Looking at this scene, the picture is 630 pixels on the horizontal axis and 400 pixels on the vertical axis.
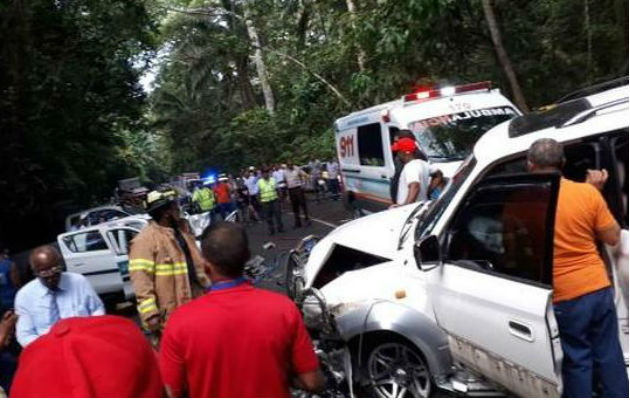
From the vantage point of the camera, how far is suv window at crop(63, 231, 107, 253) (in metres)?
11.0

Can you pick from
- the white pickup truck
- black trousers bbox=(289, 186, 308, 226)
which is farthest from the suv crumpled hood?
black trousers bbox=(289, 186, 308, 226)

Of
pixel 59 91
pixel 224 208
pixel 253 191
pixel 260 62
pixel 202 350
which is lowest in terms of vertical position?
pixel 224 208

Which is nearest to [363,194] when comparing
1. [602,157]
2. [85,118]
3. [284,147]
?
[602,157]

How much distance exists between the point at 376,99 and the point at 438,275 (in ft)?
41.9

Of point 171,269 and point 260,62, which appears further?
point 260,62

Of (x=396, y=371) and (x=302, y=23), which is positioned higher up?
(x=302, y=23)

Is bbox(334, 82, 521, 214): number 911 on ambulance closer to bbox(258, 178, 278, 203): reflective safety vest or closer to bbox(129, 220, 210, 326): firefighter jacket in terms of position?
bbox(129, 220, 210, 326): firefighter jacket

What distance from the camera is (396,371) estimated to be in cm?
464

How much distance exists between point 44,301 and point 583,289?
127 inches

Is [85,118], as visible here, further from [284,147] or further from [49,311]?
[49,311]

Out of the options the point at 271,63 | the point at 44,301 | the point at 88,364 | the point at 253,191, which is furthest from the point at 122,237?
the point at 271,63

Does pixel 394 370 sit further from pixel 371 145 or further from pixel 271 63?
pixel 271 63

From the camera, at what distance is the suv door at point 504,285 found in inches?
135

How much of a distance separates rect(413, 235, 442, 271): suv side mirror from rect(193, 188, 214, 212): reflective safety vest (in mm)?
Answer: 14471
